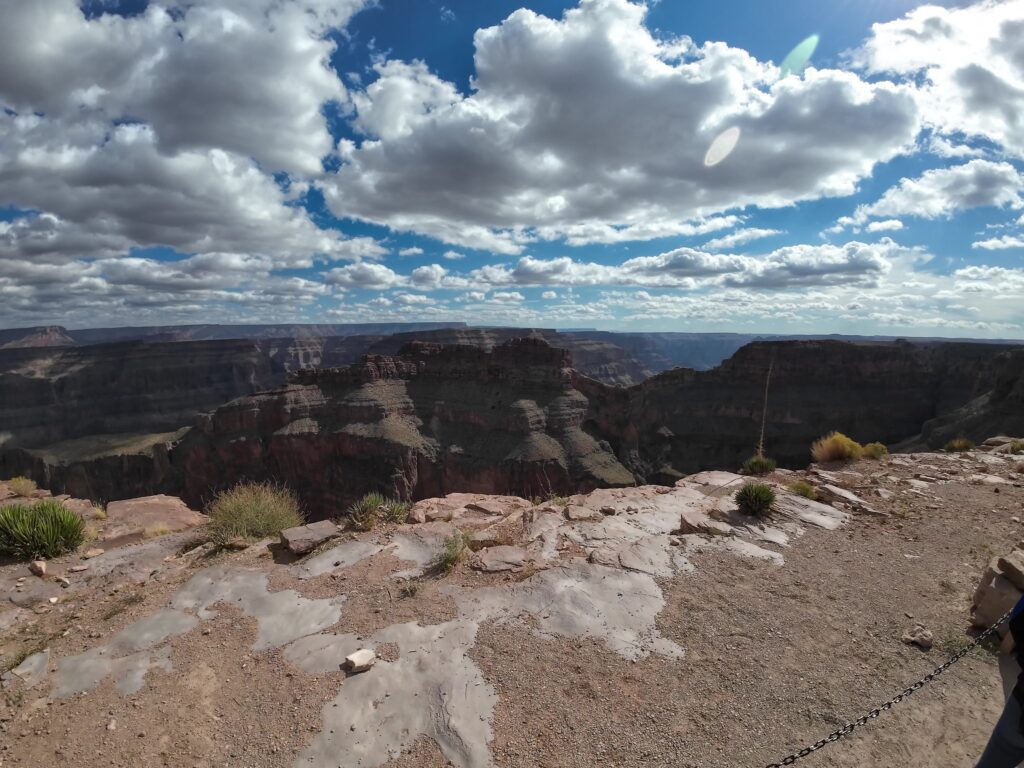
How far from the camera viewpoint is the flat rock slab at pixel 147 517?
32.7ft

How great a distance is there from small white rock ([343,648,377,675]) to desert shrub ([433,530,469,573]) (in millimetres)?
2143

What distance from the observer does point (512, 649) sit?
5.45 m

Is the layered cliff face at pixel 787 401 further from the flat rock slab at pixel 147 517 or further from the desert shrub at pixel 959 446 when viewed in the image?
the flat rock slab at pixel 147 517

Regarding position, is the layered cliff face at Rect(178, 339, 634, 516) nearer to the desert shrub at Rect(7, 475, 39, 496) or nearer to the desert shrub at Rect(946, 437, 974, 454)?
the desert shrub at Rect(946, 437, 974, 454)

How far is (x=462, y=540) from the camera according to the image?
7.99 m

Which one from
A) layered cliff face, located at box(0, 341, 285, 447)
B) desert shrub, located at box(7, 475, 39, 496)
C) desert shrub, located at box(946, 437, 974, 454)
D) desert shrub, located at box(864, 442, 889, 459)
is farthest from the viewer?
layered cliff face, located at box(0, 341, 285, 447)

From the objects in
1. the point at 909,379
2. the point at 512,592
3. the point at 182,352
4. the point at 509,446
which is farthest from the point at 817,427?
the point at 182,352

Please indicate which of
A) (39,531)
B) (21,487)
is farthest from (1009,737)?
(21,487)

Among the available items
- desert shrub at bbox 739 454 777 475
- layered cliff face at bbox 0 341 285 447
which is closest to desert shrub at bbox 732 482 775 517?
desert shrub at bbox 739 454 777 475

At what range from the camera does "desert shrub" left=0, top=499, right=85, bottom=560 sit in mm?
7867

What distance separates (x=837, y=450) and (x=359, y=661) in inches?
637

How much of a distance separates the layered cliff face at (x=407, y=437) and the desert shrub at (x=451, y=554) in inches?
1962

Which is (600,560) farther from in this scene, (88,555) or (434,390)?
(434,390)

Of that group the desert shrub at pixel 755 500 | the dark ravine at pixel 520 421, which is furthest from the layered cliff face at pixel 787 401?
the desert shrub at pixel 755 500
